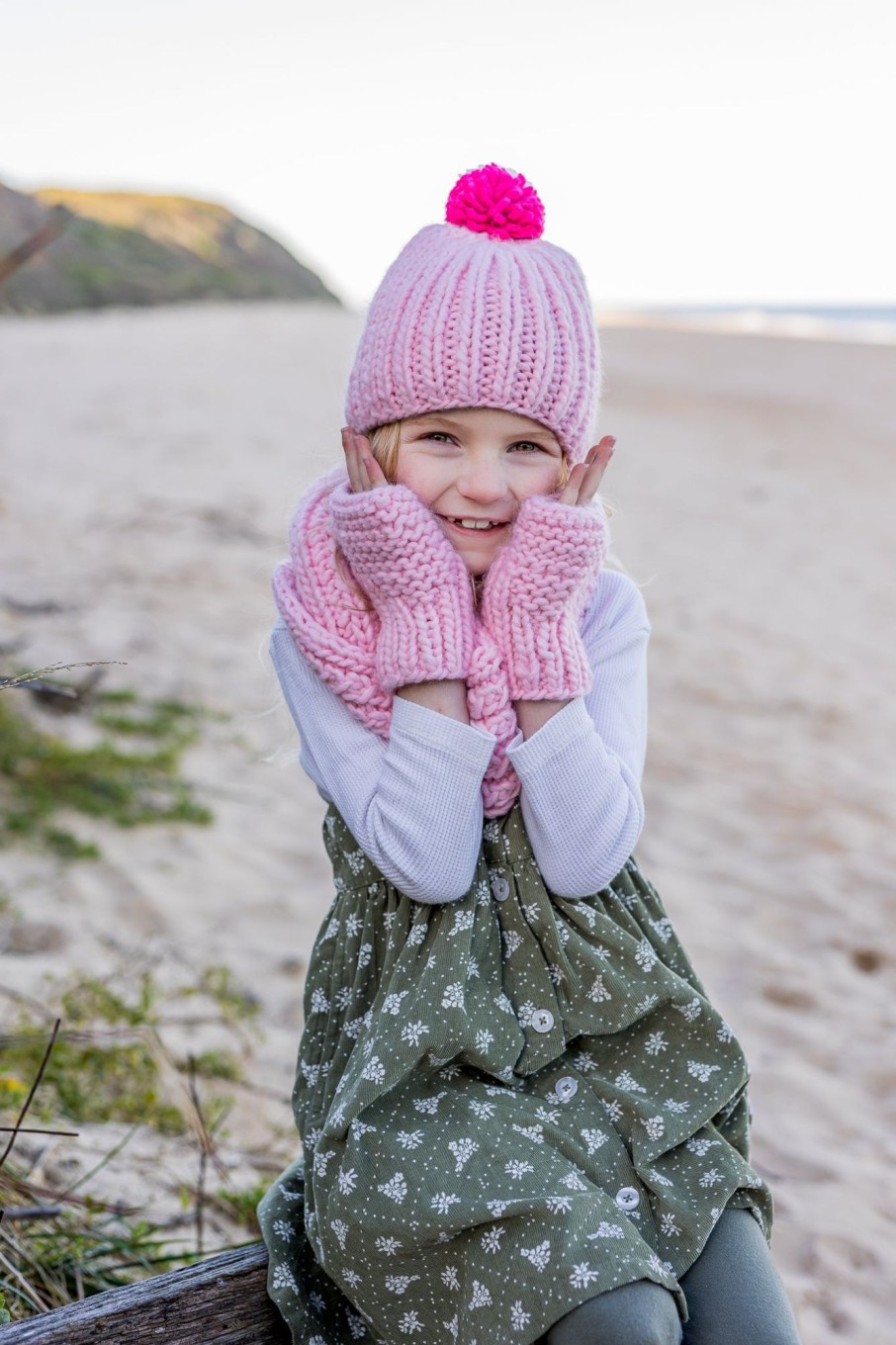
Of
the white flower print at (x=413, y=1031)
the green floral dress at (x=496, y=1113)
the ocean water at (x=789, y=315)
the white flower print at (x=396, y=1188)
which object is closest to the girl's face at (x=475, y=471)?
the green floral dress at (x=496, y=1113)

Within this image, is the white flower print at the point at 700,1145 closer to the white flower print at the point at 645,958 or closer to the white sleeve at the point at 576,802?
the white flower print at the point at 645,958

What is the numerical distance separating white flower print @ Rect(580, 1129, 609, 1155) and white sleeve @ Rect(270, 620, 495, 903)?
1.24ft

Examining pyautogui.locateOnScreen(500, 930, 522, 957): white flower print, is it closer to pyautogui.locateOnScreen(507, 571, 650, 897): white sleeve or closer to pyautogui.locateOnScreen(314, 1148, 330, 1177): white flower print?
pyautogui.locateOnScreen(507, 571, 650, 897): white sleeve

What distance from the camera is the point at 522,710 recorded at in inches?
78.5

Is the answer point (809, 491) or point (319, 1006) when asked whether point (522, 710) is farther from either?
point (809, 491)

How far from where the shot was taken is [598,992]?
1905 mm

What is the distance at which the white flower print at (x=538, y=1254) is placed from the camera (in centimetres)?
157

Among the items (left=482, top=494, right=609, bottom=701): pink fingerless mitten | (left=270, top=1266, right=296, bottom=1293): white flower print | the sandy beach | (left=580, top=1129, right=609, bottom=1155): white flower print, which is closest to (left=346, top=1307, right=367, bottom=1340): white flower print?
(left=270, top=1266, right=296, bottom=1293): white flower print

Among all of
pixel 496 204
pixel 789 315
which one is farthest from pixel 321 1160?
pixel 789 315

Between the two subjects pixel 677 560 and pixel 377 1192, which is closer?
pixel 377 1192

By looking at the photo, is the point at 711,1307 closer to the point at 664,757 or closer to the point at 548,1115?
the point at 548,1115

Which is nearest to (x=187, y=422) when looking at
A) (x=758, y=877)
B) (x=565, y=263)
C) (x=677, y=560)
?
(x=677, y=560)

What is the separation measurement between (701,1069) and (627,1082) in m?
0.12

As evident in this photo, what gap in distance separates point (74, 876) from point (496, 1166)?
2.64 metres
